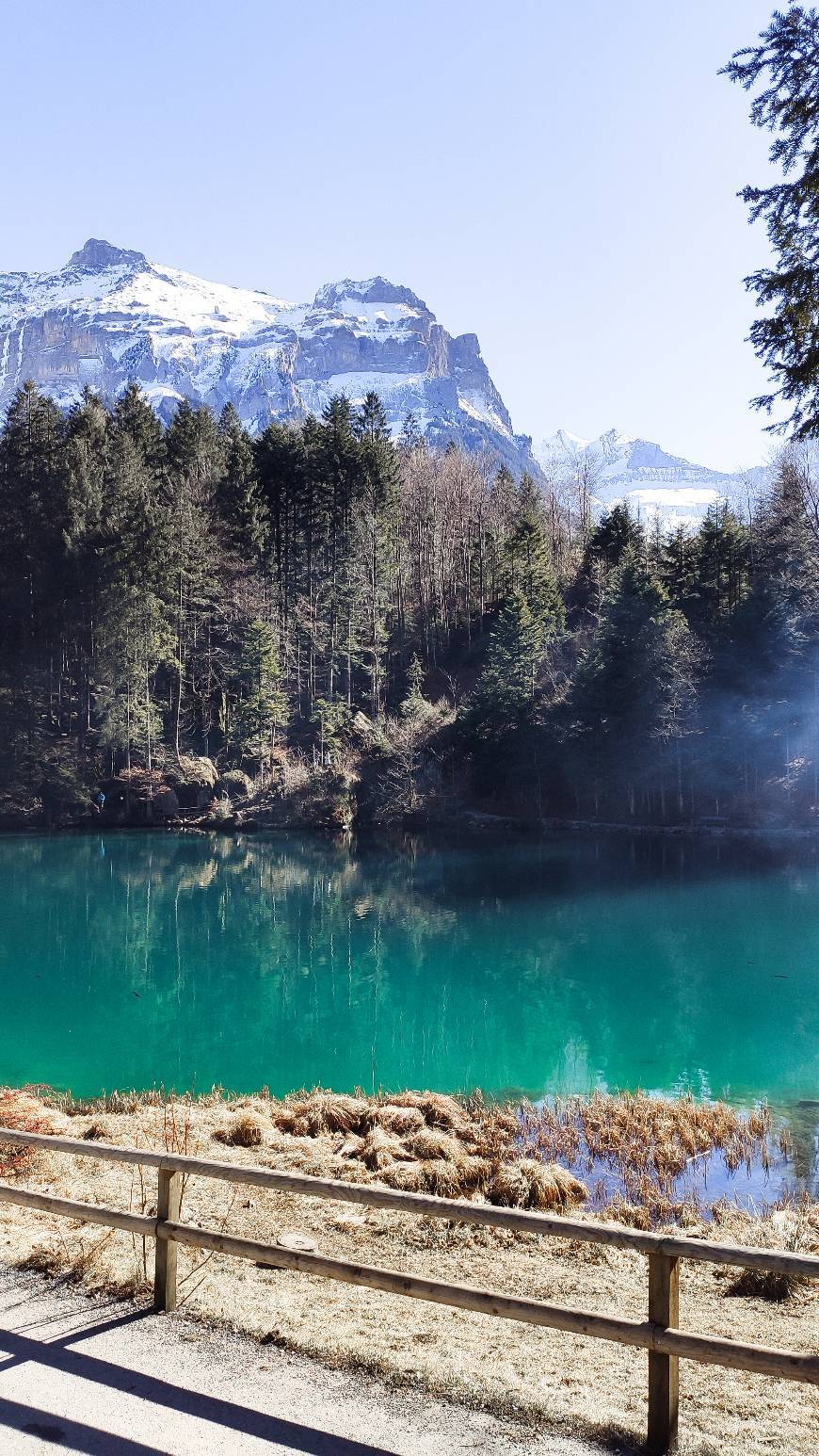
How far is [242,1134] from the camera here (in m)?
10.3

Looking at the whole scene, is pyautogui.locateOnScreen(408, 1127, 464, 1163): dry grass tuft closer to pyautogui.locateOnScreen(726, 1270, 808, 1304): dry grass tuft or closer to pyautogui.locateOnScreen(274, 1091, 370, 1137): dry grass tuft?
pyautogui.locateOnScreen(274, 1091, 370, 1137): dry grass tuft

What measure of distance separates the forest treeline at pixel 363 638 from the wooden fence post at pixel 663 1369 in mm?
40921

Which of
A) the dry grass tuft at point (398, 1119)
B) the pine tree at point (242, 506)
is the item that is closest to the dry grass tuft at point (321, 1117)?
the dry grass tuft at point (398, 1119)

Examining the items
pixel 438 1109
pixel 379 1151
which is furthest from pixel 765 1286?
pixel 438 1109

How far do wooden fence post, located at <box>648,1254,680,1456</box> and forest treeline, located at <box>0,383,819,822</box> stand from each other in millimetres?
40921

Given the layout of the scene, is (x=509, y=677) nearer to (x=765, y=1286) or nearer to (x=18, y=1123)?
(x=18, y=1123)

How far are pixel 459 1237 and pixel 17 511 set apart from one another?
1934 inches

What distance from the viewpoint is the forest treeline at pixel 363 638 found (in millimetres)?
44406

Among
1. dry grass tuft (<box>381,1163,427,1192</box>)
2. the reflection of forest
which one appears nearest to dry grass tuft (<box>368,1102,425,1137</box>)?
dry grass tuft (<box>381,1163,427,1192</box>)

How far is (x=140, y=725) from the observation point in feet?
160

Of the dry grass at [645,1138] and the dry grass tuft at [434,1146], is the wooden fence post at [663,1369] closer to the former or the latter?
the dry grass at [645,1138]

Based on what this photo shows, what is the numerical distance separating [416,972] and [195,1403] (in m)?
19.1

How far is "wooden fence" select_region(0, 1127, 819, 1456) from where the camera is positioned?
4.04 m

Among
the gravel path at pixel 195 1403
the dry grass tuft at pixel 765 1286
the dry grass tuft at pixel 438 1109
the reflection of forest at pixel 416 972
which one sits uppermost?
the gravel path at pixel 195 1403
